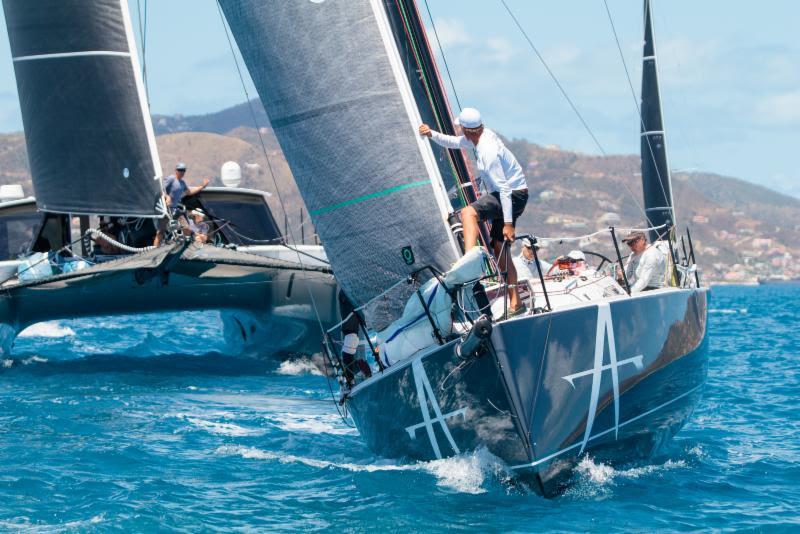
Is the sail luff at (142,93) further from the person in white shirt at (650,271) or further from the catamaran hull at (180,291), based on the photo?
the person in white shirt at (650,271)

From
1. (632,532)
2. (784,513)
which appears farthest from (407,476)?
(784,513)

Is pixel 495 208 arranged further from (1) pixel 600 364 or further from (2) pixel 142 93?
(2) pixel 142 93

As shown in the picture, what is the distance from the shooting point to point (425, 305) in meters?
7.29

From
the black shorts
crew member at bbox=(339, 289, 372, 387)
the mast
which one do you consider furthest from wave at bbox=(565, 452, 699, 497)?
the mast

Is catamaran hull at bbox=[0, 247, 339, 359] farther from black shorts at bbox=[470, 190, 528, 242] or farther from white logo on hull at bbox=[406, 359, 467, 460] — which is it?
white logo on hull at bbox=[406, 359, 467, 460]

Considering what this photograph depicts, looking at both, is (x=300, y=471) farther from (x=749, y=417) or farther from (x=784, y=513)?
(x=749, y=417)

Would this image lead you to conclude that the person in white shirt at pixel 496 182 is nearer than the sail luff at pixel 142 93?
Yes

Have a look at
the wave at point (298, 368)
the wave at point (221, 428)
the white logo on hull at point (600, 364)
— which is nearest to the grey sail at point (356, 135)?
the white logo on hull at point (600, 364)

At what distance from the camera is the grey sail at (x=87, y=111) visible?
44.6 feet

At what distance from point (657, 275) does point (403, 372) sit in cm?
234

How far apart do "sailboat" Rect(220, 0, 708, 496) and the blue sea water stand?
10.1 inches

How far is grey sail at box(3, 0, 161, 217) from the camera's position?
13.6 m

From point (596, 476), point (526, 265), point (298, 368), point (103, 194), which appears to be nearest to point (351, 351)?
point (526, 265)

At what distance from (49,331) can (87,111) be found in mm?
12109
